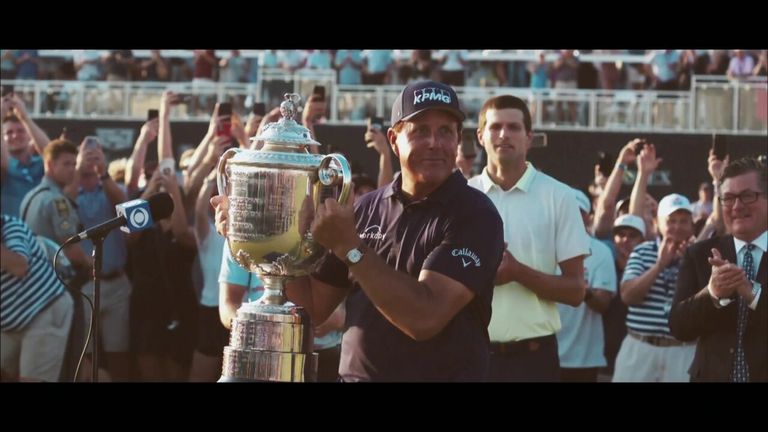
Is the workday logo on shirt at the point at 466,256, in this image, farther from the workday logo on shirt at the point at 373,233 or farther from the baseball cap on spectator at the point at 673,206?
the baseball cap on spectator at the point at 673,206

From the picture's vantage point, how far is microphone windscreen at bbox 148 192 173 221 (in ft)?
13.4

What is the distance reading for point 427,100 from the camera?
3.67 metres

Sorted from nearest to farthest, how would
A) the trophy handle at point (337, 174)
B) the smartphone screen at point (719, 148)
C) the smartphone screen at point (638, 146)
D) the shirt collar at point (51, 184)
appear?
the trophy handle at point (337, 174) → the shirt collar at point (51, 184) → the smartphone screen at point (719, 148) → the smartphone screen at point (638, 146)

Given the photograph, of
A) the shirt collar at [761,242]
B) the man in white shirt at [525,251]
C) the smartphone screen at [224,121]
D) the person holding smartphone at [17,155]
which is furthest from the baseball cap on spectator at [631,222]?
the person holding smartphone at [17,155]

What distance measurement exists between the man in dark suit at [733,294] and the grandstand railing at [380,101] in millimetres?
9753

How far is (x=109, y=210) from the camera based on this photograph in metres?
9.24

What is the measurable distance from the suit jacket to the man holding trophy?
8.08 feet

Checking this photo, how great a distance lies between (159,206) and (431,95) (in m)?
0.99

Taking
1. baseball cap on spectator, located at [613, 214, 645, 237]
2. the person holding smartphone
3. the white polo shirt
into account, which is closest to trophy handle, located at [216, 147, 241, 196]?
the white polo shirt

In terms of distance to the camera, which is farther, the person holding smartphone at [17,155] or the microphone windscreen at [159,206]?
the person holding smartphone at [17,155]

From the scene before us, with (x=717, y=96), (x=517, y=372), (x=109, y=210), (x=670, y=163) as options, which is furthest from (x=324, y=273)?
(x=717, y=96)

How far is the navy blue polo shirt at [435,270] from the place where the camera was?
3.65m

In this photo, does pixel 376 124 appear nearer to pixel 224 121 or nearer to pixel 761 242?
pixel 224 121

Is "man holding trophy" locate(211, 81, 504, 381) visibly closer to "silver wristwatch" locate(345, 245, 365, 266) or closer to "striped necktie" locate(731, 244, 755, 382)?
"silver wristwatch" locate(345, 245, 365, 266)
